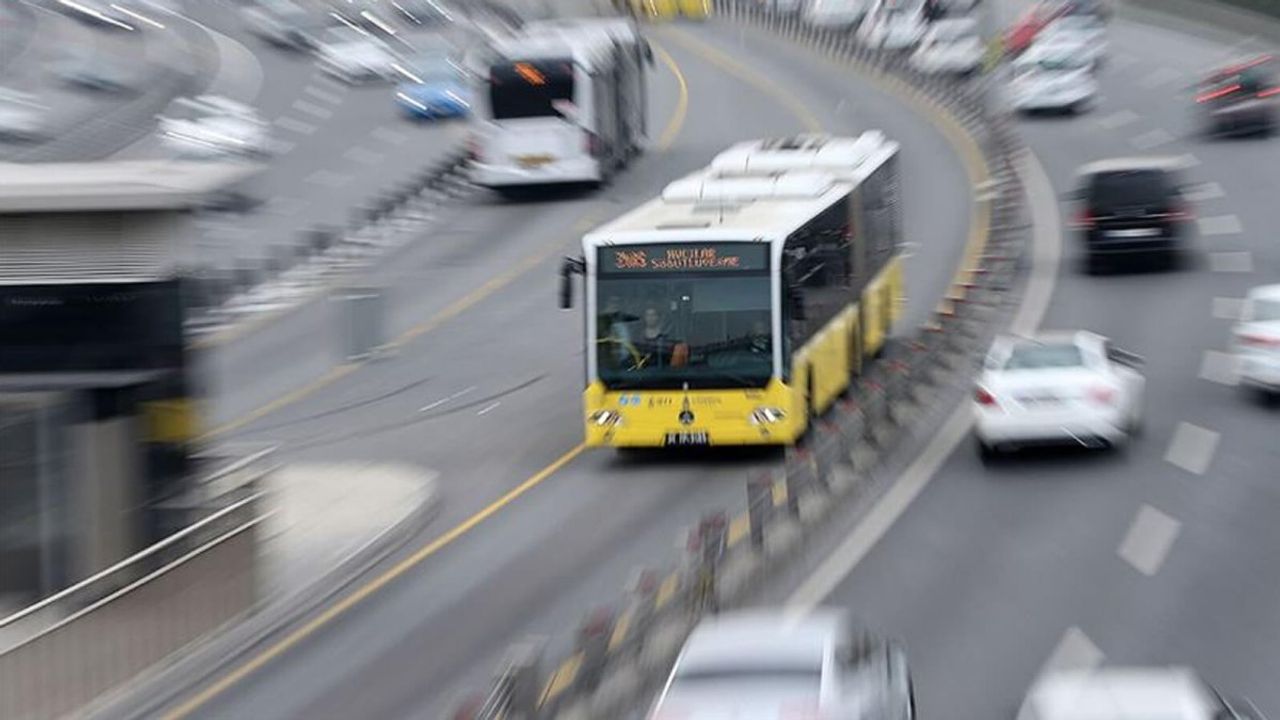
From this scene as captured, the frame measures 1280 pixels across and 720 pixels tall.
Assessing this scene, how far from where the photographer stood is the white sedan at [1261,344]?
27953mm

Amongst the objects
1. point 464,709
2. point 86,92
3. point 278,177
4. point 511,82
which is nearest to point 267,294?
point 511,82

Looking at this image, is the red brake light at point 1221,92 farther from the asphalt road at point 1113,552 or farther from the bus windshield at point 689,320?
the bus windshield at point 689,320

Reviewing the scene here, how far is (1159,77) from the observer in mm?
69688

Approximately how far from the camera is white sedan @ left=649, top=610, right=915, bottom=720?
41.6 ft

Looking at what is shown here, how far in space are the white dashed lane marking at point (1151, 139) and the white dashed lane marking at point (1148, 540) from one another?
33.3 meters

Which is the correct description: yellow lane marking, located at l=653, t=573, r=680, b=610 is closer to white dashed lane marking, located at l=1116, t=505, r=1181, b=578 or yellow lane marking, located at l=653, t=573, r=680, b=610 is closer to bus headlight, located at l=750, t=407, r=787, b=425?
white dashed lane marking, located at l=1116, t=505, r=1181, b=578

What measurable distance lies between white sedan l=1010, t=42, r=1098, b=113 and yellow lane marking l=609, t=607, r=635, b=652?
1836 inches

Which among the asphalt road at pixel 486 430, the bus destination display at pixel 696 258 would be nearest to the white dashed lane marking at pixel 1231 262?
the asphalt road at pixel 486 430

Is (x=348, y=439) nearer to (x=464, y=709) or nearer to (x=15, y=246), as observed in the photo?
(x=15, y=246)

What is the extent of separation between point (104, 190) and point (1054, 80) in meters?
45.2

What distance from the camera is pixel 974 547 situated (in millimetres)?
22344

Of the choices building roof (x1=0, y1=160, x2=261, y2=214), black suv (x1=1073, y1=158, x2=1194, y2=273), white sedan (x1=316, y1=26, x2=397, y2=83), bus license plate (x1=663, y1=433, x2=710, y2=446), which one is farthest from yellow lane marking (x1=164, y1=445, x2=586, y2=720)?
white sedan (x1=316, y1=26, x2=397, y2=83)

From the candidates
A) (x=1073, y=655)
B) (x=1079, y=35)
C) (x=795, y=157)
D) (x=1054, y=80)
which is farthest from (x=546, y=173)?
(x=1073, y=655)

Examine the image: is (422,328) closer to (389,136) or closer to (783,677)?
(389,136)
